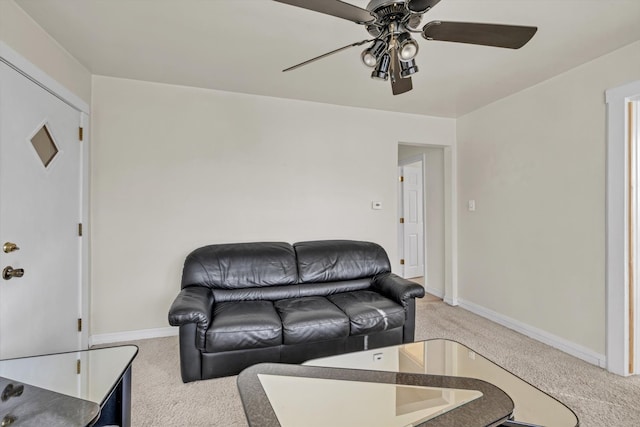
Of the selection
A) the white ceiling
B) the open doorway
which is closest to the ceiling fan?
the white ceiling

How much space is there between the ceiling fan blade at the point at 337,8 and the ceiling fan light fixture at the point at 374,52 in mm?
147

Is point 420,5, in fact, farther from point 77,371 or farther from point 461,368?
point 77,371

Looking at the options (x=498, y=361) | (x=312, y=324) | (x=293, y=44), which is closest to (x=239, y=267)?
(x=312, y=324)

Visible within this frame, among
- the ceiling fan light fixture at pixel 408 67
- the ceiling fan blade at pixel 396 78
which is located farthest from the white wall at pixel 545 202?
the ceiling fan light fixture at pixel 408 67

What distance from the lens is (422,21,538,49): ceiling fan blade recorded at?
4.58 feet

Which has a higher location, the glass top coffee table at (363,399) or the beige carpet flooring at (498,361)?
the glass top coffee table at (363,399)

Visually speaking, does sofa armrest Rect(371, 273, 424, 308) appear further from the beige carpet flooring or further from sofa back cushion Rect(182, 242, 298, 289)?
sofa back cushion Rect(182, 242, 298, 289)

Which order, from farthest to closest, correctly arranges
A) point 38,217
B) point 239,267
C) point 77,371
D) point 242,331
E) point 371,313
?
point 239,267, point 371,313, point 242,331, point 38,217, point 77,371

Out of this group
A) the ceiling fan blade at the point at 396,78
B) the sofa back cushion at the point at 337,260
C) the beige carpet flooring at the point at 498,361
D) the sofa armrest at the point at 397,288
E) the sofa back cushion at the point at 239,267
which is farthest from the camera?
the sofa back cushion at the point at 337,260

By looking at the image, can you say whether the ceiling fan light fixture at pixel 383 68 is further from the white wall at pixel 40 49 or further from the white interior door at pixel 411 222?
the white interior door at pixel 411 222

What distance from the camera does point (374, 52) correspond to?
1588mm

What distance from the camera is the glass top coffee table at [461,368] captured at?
133 cm

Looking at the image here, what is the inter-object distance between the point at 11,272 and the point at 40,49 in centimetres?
150

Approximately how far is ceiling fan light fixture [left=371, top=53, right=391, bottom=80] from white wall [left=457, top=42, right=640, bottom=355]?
Answer: 204cm
